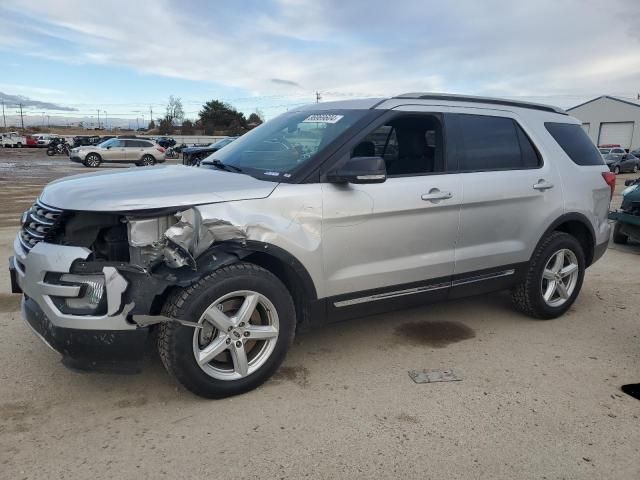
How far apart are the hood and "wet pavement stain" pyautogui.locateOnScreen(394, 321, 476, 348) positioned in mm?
1864

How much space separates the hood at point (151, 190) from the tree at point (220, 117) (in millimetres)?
86986

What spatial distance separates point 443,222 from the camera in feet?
12.8

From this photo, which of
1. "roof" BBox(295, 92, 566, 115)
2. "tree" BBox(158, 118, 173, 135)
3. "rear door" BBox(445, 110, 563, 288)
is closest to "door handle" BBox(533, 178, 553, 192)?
"rear door" BBox(445, 110, 563, 288)

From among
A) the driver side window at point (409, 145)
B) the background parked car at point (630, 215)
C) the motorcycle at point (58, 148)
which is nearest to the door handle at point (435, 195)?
the driver side window at point (409, 145)

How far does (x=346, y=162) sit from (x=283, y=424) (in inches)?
65.4

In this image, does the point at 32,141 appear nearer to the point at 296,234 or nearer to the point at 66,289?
the point at 66,289

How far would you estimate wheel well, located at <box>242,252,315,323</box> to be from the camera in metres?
3.34

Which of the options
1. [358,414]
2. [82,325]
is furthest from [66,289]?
[358,414]

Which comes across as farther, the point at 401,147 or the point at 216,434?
the point at 401,147

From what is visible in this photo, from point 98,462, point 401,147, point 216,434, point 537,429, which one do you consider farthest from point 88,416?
point 401,147

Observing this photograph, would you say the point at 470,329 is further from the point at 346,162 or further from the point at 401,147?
the point at 346,162

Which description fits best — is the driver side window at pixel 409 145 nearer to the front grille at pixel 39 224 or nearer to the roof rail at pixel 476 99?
the roof rail at pixel 476 99

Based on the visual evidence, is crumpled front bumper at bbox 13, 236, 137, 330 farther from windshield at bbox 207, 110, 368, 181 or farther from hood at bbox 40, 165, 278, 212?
windshield at bbox 207, 110, 368, 181

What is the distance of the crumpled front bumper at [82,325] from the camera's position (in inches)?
113
